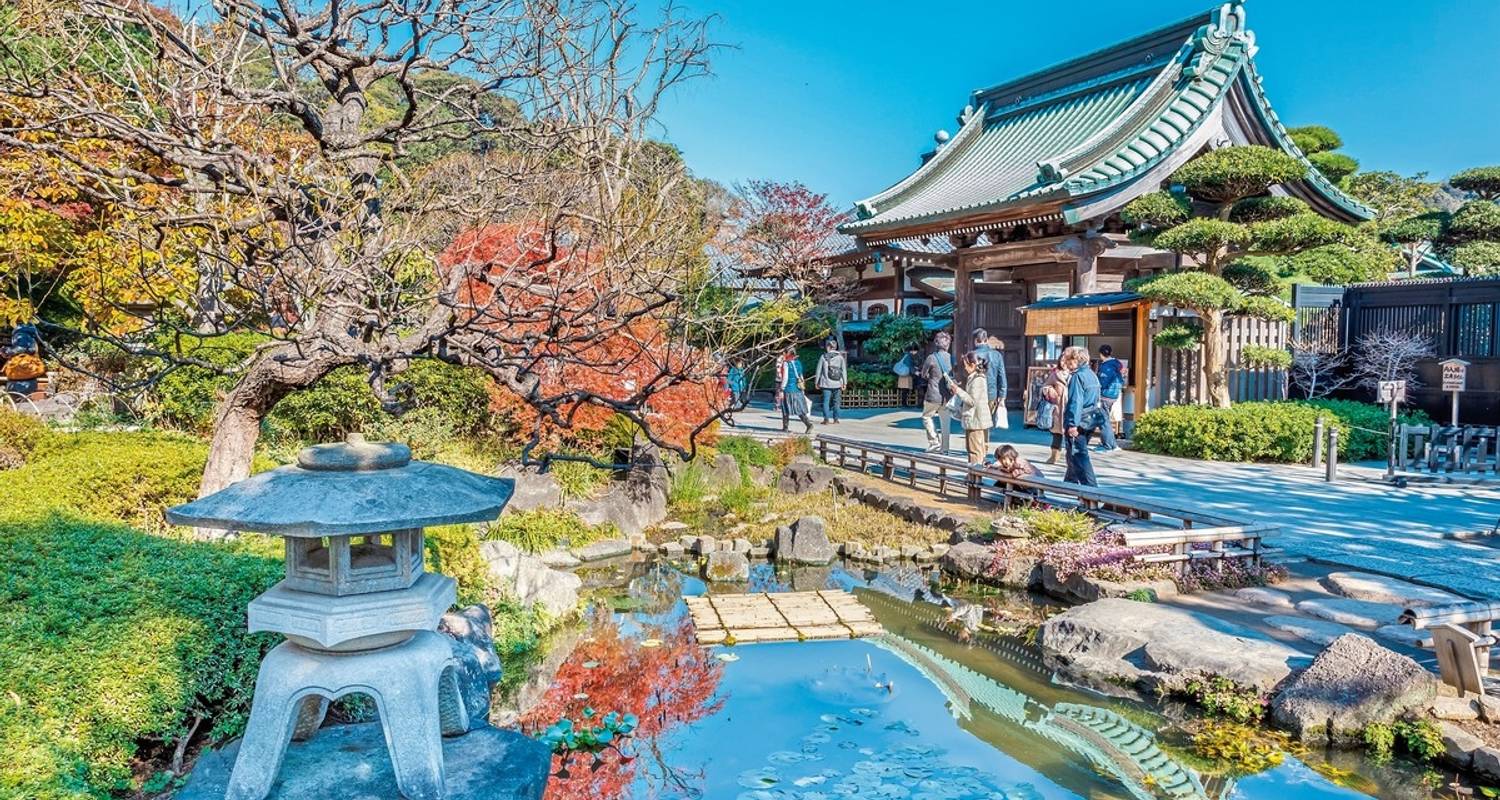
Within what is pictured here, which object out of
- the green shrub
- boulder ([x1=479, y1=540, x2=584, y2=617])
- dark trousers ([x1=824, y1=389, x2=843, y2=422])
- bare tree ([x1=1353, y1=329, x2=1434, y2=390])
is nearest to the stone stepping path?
boulder ([x1=479, y1=540, x2=584, y2=617])

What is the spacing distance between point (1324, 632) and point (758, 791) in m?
4.00

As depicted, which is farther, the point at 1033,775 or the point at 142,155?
the point at 142,155

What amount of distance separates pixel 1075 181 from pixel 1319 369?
562 cm

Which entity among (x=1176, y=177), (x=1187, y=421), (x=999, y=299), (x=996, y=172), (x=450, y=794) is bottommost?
(x=450, y=794)

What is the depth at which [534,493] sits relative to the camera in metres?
10.3

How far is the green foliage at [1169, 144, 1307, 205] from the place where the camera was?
12.7 meters

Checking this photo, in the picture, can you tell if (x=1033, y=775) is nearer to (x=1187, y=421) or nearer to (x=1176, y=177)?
(x=1187, y=421)

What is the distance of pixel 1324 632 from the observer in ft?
20.4

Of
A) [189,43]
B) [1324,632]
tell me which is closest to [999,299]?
[1324,632]

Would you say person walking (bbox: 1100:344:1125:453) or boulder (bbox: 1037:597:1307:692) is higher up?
person walking (bbox: 1100:344:1125:453)

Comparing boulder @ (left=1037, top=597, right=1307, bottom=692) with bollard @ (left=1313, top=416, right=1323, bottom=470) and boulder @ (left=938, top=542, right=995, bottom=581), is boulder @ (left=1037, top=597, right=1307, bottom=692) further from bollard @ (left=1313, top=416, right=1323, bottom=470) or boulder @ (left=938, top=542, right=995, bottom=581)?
bollard @ (left=1313, top=416, right=1323, bottom=470)

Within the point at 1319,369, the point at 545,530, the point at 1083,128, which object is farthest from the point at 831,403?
the point at 545,530

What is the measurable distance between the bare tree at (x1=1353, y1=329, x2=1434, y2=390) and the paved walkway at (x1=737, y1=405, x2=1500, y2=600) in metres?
2.93

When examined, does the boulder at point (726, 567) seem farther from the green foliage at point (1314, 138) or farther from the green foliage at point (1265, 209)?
the green foliage at point (1314, 138)
